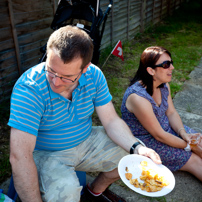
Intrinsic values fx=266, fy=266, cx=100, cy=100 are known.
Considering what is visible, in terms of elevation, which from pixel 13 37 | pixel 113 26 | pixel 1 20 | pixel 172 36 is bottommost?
pixel 172 36

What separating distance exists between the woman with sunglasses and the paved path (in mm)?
127

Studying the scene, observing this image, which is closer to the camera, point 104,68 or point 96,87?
point 96,87

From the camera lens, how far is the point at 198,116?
414 centimetres

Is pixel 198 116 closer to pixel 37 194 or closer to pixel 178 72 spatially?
pixel 178 72

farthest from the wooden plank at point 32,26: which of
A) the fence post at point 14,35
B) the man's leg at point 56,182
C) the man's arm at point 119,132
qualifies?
the man's leg at point 56,182

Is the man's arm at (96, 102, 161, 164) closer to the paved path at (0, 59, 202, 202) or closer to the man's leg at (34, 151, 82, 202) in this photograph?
the man's leg at (34, 151, 82, 202)

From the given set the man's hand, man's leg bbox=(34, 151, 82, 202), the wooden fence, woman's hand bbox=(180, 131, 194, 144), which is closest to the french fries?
the man's hand

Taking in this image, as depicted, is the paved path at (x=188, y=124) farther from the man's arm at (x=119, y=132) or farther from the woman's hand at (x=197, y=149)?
the man's arm at (x=119, y=132)

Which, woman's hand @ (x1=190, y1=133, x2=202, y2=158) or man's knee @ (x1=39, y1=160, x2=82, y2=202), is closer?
man's knee @ (x1=39, y1=160, x2=82, y2=202)

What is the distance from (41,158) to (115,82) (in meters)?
3.23

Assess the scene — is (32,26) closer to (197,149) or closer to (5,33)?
(5,33)

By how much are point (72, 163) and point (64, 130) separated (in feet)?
0.95

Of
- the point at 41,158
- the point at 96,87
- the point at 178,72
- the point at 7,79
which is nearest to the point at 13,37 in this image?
the point at 7,79

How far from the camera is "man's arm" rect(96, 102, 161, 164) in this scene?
2188mm
